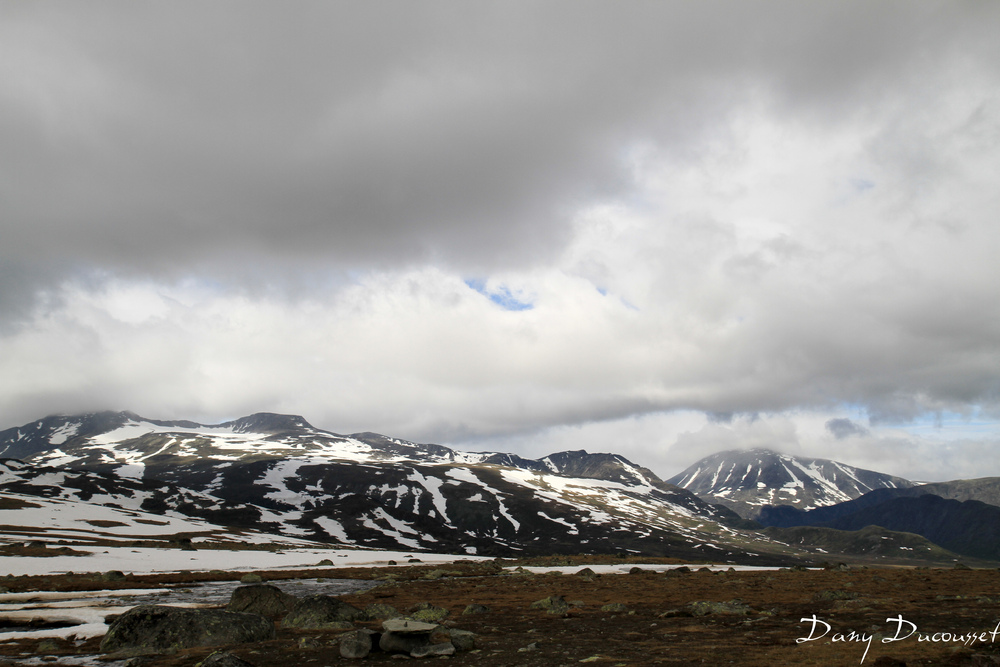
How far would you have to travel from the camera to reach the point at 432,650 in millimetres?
23094

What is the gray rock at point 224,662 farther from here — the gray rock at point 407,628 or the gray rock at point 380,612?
the gray rock at point 380,612

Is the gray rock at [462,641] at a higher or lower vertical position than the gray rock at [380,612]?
higher

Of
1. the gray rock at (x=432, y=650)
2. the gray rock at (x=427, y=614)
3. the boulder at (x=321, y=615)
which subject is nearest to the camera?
the gray rock at (x=432, y=650)

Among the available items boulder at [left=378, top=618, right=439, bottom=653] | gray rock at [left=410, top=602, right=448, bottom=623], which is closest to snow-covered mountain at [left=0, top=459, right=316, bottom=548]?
gray rock at [left=410, top=602, right=448, bottom=623]

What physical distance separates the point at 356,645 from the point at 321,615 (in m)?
13.3

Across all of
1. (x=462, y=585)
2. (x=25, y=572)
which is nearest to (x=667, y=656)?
(x=462, y=585)

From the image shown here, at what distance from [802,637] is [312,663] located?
76.3 feet

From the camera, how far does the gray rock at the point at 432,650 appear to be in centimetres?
2292

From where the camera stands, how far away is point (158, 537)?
131 m

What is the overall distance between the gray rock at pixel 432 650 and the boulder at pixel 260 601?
72.1 feet

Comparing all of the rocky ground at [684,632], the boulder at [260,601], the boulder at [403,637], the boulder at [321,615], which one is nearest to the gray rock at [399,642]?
the boulder at [403,637]

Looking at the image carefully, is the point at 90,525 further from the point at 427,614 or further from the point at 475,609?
the point at 427,614

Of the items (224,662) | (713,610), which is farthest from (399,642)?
(713,610)

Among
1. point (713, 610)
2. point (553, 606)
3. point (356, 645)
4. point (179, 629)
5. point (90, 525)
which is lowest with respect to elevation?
point (90, 525)
